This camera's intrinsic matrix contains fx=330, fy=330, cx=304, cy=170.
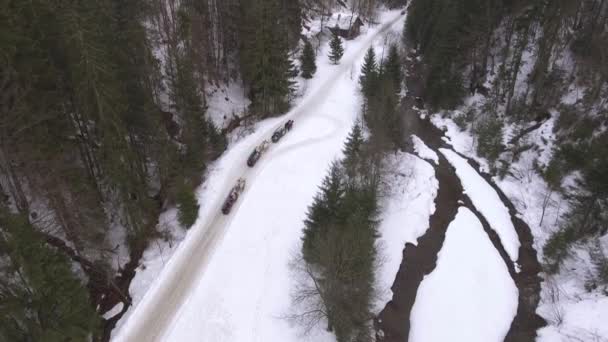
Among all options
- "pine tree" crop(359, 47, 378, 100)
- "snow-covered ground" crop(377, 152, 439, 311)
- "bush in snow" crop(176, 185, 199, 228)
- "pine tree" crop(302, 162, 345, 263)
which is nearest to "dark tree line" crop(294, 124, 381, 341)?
"pine tree" crop(302, 162, 345, 263)

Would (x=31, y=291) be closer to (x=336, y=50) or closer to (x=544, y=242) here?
(x=544, y=242)

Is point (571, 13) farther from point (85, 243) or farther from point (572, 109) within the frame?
point (85, 243)

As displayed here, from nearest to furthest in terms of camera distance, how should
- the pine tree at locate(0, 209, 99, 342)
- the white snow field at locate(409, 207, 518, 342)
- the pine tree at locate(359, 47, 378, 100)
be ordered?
the pine tree at locate(0, 209, 99, 342) < the white snow field at locate(409, 207, 518, 342) < the pine tree at locate(359, 47, 378, 100)

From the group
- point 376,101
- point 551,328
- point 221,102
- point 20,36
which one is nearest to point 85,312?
point 20,36

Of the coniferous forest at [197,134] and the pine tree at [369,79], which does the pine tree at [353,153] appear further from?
the pine tree at [369,79]

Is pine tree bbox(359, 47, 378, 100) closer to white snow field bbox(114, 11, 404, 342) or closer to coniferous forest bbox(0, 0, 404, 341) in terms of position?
white snow field bbox(114, 11, 404, 342)

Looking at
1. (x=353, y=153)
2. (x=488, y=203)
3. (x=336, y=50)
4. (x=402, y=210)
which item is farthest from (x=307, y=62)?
(x=488, y=203)
